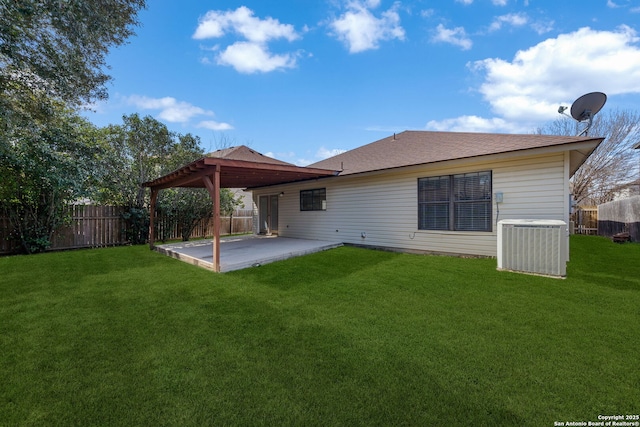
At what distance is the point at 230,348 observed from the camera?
2.71 meters

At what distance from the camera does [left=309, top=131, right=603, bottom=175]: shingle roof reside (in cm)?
593

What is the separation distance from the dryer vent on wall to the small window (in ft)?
19.0

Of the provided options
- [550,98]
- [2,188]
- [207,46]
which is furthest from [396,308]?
[550,98]

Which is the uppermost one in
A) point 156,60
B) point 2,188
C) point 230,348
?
point 156,60

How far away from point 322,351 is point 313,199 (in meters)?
8.09

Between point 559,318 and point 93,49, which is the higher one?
point 93,49

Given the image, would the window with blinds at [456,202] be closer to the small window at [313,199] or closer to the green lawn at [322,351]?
the green lawn at [322,351]

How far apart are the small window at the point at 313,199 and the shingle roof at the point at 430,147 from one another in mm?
1081

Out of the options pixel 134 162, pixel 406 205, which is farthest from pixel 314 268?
pixel 134 162

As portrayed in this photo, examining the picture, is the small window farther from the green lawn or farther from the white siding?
→ the green lawn

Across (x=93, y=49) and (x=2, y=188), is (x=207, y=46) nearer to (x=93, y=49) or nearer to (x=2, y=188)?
(x=93, y=49)

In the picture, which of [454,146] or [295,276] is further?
[454,146]

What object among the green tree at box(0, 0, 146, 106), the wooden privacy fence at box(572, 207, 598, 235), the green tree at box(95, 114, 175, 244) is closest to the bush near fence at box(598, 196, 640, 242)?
the wooden privacy fence at box(572, 207, 598, 235)

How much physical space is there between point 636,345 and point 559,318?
0.66m
